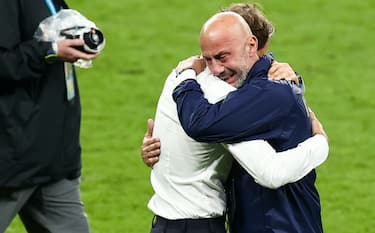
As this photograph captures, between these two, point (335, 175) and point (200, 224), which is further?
point (335, 175)

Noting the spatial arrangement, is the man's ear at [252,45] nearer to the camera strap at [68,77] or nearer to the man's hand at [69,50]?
the man's hand at [69,50]

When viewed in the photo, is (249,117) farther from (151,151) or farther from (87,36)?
(87,36)

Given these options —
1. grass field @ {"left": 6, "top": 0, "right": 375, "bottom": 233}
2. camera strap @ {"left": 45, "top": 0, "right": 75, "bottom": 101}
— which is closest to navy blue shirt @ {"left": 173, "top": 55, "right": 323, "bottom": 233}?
camera strap @ {"left": 45, "top": 0, "right": 75, "bottom": 101}

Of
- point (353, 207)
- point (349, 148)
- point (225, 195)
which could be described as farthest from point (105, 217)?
point (225, 195)

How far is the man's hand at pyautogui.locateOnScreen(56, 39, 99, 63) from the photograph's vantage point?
6555mm

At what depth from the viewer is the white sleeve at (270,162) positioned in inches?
210

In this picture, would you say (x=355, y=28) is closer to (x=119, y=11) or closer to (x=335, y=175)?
(x=119, y=11)

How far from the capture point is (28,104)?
6.62 m

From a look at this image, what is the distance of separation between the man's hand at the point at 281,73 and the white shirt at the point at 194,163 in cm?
19

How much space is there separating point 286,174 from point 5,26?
5.87 feet

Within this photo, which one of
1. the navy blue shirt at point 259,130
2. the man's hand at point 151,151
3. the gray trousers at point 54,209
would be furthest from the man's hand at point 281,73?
the gray trousers at point 54,209

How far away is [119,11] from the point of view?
1452cm

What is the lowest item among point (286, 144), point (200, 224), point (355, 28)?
point (355, 28)

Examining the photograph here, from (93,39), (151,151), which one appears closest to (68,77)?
(93,39)
